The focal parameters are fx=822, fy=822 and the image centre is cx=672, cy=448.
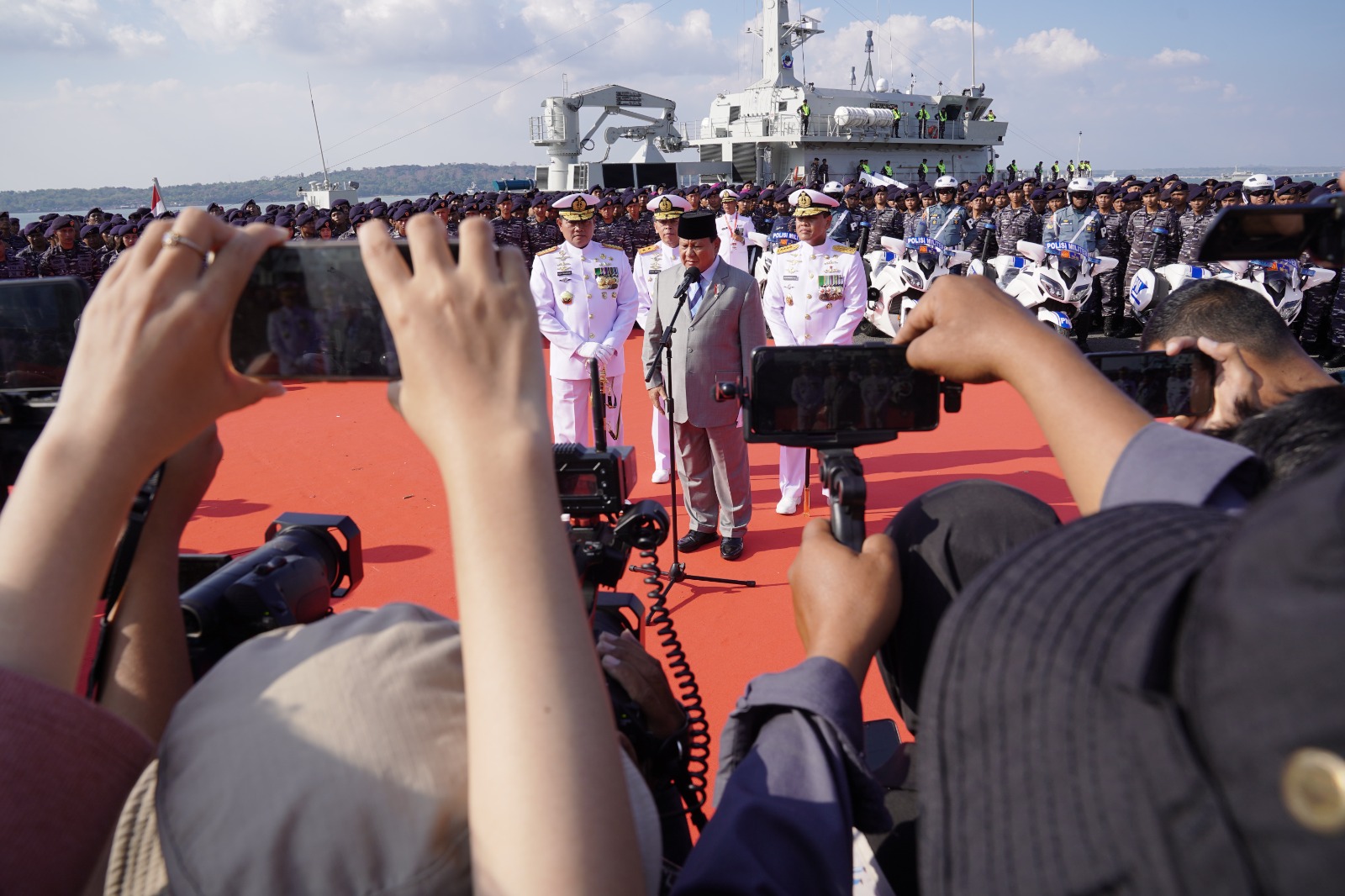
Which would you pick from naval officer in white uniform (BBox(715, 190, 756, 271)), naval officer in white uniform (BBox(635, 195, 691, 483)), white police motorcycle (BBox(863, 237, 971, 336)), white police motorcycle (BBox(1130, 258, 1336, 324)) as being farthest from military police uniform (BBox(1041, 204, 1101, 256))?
naval officer in white uniform (BBox(635, 195, 691, 483))

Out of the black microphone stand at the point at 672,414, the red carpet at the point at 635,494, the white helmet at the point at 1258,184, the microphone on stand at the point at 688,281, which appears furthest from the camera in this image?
the white helmet at the point at 1258,184

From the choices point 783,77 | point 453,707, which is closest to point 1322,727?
point 453,707

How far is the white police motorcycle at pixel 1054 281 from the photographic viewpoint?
877cm

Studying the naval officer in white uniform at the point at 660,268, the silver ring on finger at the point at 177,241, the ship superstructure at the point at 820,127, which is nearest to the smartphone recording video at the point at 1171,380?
the silver ring on finger at the point at 177,241

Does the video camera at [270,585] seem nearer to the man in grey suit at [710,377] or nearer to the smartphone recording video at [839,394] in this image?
the smartphone recording video at [839,394]

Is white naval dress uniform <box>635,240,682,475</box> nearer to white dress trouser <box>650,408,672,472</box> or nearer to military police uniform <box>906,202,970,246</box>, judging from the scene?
white dress trouser <box>650,408,672,472</box>

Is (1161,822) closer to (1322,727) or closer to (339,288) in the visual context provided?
(1322,727)

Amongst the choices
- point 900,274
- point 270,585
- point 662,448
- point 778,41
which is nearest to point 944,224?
point 900,274

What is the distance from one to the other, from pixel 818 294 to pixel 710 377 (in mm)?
1495

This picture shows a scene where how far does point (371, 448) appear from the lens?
21.7 ft

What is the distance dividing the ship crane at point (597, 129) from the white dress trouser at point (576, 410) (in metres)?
20.0

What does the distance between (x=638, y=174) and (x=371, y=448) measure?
19.8 m

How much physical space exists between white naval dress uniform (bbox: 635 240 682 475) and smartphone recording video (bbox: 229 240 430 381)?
4423 mm

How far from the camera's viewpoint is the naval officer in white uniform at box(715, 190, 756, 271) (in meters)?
9.73
